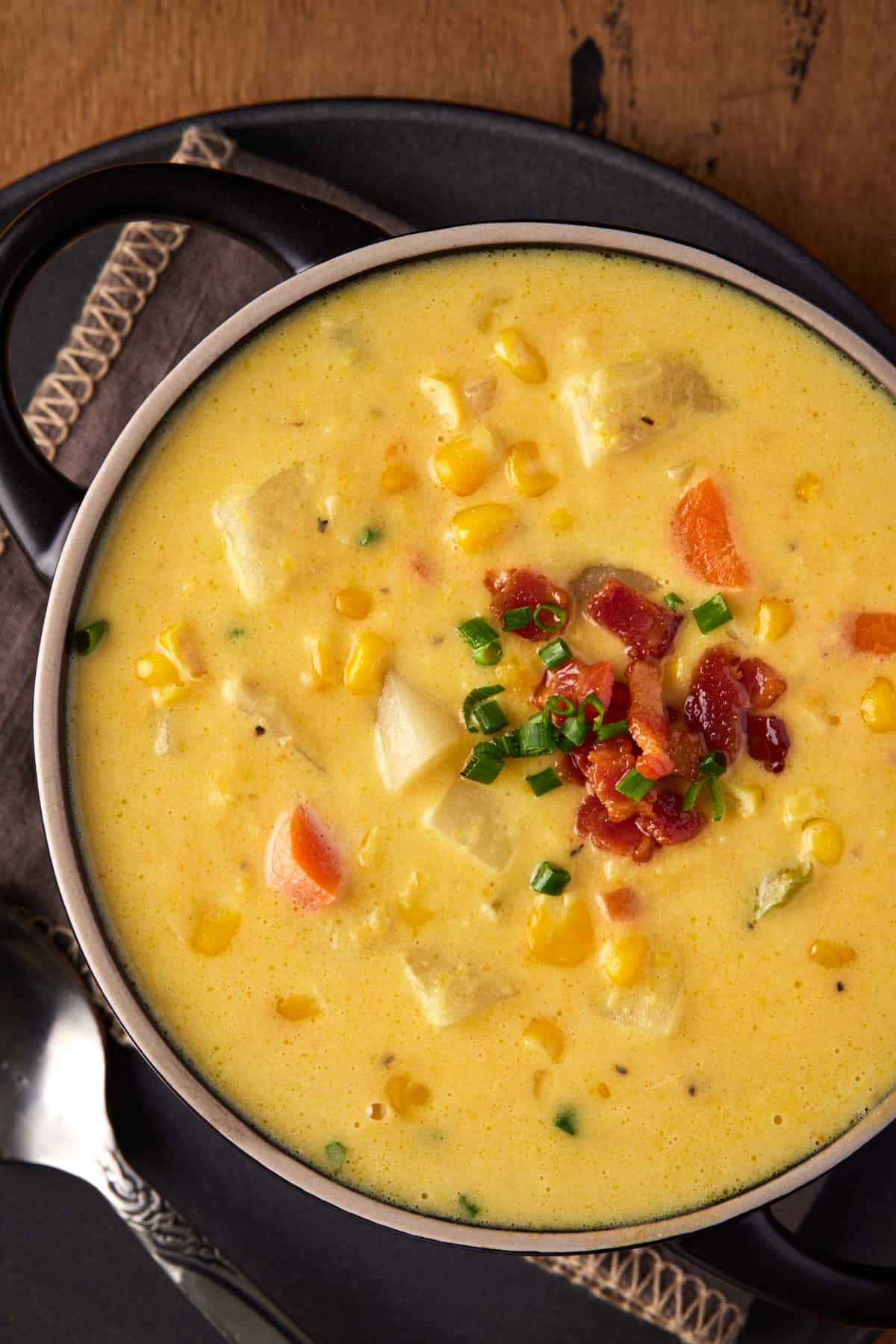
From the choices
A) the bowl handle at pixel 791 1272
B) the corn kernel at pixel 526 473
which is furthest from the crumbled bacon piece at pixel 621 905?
the corn kernel at pixel 526 473

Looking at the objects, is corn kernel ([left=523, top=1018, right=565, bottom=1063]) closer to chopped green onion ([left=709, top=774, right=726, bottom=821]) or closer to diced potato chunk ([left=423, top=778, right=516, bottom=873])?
diced potato chunk ([left=423, top=778, right=516, bottom=873])

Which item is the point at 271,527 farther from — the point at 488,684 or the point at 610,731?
the point at 610,731

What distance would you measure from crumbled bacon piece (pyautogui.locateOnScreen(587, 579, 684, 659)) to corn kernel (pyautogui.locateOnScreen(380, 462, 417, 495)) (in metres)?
0.38

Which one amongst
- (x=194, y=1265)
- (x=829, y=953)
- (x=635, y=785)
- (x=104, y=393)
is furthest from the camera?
(x=104, y=393)

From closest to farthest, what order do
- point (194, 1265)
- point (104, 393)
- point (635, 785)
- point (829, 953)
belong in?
point (635, 785)
point (829, 953)
point (194, 1265)
point (104, 393)

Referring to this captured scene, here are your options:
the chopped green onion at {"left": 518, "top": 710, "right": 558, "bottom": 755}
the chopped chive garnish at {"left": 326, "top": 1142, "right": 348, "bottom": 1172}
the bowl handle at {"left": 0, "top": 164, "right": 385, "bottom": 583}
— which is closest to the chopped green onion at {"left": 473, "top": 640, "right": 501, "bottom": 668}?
the chopped green onion at {"left": 518, "top": 710, "right": 558, "bottom": 755}

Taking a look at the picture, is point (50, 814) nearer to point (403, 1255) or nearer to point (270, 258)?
point (270, 258)

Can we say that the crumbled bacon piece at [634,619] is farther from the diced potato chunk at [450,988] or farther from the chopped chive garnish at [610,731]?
the diced potato chunk at [450,988]

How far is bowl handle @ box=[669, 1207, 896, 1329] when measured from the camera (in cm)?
221

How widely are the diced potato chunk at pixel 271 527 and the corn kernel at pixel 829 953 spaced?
111 cm

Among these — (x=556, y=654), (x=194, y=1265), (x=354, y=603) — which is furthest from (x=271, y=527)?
(x=194, y=1265)

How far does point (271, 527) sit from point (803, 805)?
1035 millimetres

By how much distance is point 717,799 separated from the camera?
83.7 inches

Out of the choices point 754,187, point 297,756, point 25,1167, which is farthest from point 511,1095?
point 754,187
